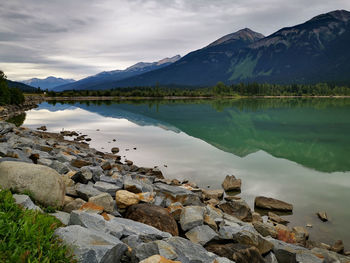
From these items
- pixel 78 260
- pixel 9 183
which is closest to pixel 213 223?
pixel 78 260

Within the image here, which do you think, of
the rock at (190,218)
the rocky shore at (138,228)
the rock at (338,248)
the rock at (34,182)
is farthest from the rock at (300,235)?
the rock at (34,182)

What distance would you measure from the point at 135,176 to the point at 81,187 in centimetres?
840

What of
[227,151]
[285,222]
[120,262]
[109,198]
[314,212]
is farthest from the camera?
[227,151]

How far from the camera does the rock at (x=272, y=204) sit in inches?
726

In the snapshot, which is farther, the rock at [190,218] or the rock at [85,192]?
the rock at [85,192]

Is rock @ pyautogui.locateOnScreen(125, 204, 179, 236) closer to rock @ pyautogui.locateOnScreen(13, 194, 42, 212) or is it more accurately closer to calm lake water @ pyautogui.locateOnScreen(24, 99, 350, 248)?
rock @ pyautogui.locateOnScreen(13, 194, 42, 212)

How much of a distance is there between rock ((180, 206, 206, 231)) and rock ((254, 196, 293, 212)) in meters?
8.60

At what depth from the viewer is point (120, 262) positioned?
7.33 meters

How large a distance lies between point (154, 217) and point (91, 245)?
4.41 metres

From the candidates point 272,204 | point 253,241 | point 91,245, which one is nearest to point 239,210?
point 272,204

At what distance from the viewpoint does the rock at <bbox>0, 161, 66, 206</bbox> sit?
9242 millimetres

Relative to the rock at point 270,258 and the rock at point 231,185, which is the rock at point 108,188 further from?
the rock at point 231,185

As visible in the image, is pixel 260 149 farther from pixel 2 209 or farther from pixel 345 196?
pixel 2 209

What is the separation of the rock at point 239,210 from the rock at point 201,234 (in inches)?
237
